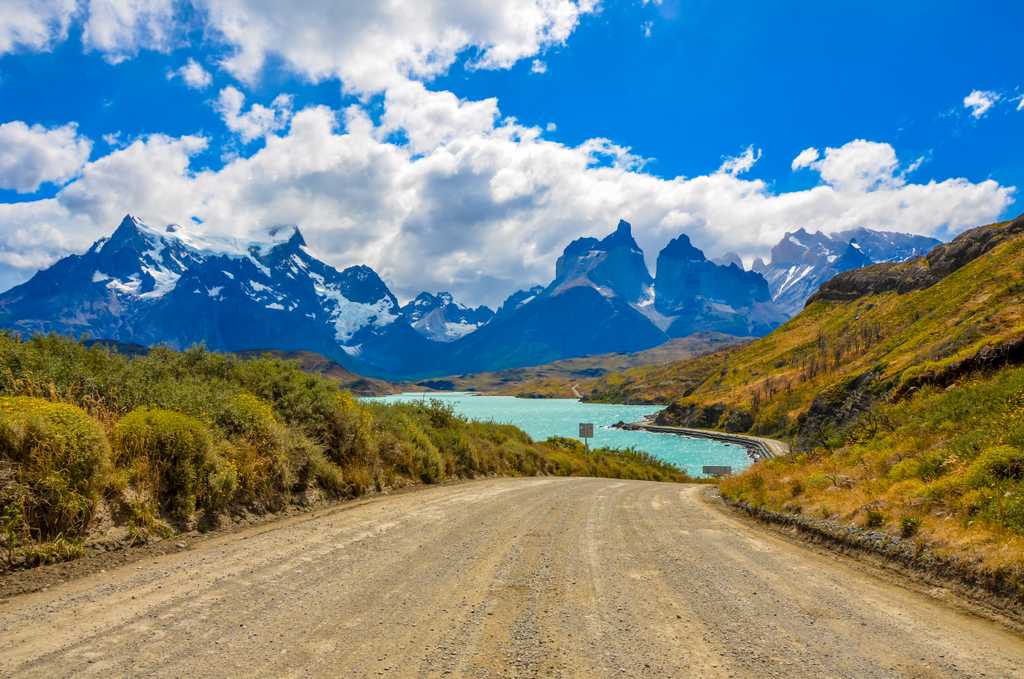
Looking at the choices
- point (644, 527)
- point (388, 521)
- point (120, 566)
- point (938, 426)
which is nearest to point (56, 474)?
point (120, 566)

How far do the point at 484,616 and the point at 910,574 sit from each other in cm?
669

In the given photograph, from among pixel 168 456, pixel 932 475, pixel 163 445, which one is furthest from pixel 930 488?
pixel 163 445

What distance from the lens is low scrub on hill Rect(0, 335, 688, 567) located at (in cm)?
746

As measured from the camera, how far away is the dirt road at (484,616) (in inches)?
183

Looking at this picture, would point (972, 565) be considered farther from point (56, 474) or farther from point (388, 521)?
point (56, 474)

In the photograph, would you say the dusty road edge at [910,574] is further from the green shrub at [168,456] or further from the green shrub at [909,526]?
the green shrub at [168,456]

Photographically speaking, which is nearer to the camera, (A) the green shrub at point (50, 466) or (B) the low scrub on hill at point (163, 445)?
(A) the green shrub at point (50, 466)

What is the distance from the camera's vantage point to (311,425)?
15.2 metres

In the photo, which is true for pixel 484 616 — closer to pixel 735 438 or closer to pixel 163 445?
pixel 163 445

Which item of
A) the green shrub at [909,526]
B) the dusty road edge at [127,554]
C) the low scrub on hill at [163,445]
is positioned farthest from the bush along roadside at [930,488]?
the low scrub on hill at [163,445]

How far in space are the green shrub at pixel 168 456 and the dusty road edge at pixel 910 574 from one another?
37.5ft

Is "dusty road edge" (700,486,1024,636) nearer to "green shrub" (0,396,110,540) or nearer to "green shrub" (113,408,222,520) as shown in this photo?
"green shrub" (113,408,222,520)

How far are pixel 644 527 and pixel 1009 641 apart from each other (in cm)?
634

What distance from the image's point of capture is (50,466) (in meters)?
7.53
